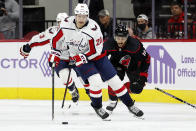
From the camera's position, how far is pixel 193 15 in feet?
32.0

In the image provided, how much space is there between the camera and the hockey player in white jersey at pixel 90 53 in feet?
23.5

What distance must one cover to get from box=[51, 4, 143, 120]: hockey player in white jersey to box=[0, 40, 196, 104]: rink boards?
7.77 feet

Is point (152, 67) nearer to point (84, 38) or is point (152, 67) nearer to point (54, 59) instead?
point (54, 59)

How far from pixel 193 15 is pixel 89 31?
303 cm

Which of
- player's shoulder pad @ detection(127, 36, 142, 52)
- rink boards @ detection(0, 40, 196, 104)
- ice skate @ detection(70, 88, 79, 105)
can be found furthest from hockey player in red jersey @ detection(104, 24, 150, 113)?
rink boards @ detection(0, 40, 196, 104)

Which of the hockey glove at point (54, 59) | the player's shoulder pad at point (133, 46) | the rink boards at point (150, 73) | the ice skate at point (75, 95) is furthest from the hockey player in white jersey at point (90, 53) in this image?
the rink boards at point (150, 73)

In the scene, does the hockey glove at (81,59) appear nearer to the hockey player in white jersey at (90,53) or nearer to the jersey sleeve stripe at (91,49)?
→ the hockey player in white jersey at (90,53)

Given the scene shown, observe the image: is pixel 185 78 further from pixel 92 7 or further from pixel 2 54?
pixel 2 54

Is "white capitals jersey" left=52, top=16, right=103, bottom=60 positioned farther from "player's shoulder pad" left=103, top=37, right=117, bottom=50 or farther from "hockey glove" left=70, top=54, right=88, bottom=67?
"player's shoulder pad" left=103, top=37, right=117, bottom=50

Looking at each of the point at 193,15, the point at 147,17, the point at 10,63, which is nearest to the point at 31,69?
the point at 10,63

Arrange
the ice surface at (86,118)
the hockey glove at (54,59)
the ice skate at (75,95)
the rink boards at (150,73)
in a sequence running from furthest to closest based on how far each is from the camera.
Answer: the rink boards at (150,73) → the ice skate at (75,95) → the hockey glove at (54,59) → the ice surface at (86,118)

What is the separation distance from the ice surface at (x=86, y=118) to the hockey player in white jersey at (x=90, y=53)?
1.16 ft

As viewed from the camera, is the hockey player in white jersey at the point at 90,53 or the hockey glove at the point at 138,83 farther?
the hockey glove at the point at 138,83

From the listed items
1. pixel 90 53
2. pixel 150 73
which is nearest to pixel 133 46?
pixel 90 53
